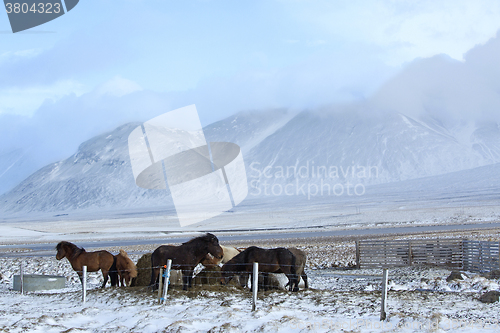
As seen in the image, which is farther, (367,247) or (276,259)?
(367,247)

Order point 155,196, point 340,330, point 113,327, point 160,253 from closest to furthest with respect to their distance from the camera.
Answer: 1. point 340,330
2. point 113,327
3. point 160,253
4. point 155,196

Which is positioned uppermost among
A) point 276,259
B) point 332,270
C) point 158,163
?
point 158,163

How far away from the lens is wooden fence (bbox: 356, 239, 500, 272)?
1552cm

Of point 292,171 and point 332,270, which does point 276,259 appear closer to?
point 332,270

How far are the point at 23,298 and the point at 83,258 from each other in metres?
1.77

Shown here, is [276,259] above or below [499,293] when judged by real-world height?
above

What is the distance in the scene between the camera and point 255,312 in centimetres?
945

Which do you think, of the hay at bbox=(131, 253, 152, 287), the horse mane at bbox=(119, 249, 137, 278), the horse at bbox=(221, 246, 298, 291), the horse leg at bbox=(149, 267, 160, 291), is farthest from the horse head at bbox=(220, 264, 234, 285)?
the horse mane at bbox=(119, 249, 137, 278)

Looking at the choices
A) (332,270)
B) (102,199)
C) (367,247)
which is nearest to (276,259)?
(332,270)

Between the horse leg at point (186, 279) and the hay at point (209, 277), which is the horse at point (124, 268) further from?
the horse leg at point (186, 279)

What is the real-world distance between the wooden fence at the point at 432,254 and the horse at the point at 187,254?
8.35 metres

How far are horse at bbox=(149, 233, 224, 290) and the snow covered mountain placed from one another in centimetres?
13893

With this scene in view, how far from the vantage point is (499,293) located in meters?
10.0

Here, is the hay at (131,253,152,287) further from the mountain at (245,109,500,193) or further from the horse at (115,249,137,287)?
the mountain at (245,109,500,193)
